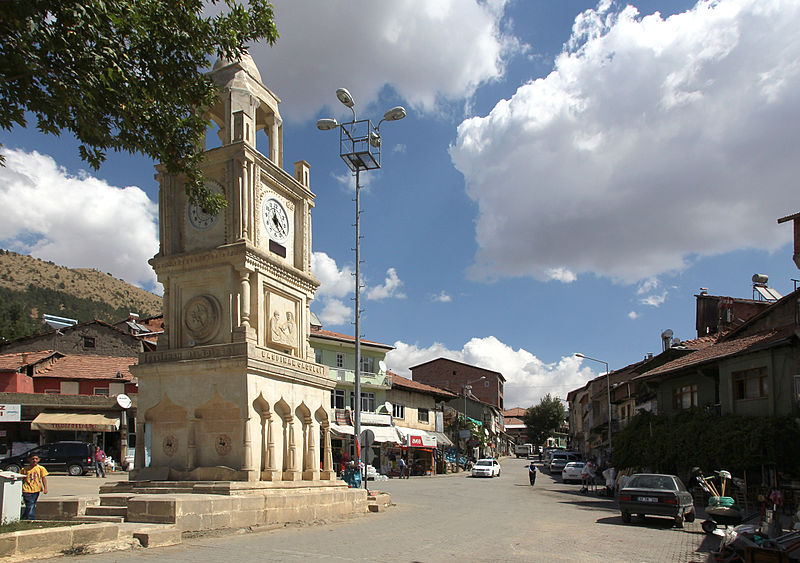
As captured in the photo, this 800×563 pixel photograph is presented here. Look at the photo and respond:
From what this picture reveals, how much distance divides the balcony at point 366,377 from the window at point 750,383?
91.5 feet

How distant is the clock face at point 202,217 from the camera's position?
19.0 metres

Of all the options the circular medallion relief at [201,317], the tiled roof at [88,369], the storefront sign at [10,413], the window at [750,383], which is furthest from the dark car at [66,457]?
the window at [750,383]

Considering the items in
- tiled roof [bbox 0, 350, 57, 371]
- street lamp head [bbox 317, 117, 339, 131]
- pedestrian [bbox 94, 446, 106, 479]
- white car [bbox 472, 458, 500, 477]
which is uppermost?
street lamp head [bbox 317, 117, 339, 131]

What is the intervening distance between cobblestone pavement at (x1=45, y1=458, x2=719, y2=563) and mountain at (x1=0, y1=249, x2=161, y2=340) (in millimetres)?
87786

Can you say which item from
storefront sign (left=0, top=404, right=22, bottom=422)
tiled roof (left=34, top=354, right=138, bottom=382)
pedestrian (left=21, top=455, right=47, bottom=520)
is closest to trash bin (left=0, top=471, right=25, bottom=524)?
pedestrian (left=21, top=455, right=47, bottom=520)

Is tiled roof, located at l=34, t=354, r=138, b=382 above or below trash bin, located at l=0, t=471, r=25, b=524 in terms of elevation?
above

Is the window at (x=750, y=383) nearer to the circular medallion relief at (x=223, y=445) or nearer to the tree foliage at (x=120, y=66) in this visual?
the circular medallion relief at (x=223, y=445)

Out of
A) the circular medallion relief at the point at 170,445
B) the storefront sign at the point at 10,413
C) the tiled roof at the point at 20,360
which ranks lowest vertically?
the storefront sign at the point at 10,413

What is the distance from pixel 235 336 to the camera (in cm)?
1756

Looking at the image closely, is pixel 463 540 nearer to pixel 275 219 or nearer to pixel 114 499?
pixel 114 499

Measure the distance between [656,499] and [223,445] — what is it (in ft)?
38.4

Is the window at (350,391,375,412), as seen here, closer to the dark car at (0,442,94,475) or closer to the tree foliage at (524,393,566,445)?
the dark car at (0,442,94,475)

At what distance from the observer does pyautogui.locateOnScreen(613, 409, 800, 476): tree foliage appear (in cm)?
2358

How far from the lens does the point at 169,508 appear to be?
1277 cm
